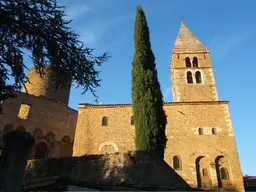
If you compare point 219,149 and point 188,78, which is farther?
point 188,78

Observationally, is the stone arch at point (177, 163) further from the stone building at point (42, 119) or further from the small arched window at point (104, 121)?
the stone building at point (42, 119)

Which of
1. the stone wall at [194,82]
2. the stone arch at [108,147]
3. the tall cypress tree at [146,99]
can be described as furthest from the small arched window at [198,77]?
the tall cypress tree at [146,99]

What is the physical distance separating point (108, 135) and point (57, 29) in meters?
13.2

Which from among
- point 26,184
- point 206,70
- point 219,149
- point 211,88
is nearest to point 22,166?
point 26,184

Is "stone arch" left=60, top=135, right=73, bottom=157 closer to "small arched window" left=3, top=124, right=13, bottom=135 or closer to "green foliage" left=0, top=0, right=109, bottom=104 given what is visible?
"small arched window" left=3, top=124, right=13, bottom=135

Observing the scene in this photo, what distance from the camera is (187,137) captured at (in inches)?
743

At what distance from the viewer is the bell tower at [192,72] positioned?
23.4 metres

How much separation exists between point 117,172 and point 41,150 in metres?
16.3

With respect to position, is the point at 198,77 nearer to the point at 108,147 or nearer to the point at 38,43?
the point at 108,147

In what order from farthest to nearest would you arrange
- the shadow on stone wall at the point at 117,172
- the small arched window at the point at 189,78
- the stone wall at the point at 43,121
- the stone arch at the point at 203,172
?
1. the small arched window at the point at 189,78
2. the stone wall at the point at 43,121
3. the stone arch at the point at 203,172
4. the shadow on stone wall at the point at 117,172

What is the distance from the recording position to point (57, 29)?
7582 millimetres

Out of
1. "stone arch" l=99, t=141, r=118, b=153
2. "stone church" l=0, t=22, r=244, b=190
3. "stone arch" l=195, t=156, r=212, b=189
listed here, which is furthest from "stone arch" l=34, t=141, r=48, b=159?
"stone arch" l=195, t=156, r=212, b=189

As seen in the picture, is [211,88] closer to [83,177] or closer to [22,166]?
[83,177]

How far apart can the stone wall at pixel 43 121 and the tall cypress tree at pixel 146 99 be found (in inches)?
467
